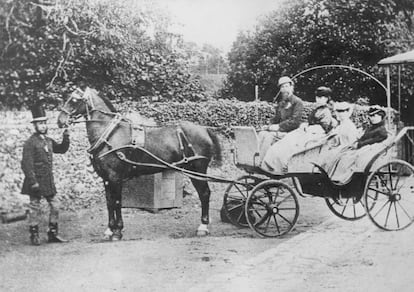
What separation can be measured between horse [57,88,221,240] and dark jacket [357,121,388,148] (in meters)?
1.19

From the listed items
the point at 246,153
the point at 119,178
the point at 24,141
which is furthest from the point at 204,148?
the point at 24,141

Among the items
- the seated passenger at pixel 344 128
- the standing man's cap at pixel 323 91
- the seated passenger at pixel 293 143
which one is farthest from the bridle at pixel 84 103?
the seated passenger at pixel 344 128

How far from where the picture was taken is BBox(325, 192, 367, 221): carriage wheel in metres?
5.12

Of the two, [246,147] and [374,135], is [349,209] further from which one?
[246,147]

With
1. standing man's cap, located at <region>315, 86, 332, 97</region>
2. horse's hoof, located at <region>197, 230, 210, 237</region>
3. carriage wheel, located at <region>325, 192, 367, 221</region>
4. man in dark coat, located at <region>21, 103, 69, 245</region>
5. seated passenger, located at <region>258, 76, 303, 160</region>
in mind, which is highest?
standing man's cap, located at <region>315, 86, 332, 97</region>

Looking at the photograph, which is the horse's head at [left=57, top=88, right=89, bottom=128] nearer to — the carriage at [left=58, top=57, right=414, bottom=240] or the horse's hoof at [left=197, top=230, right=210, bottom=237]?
the carriage at [left=58, top=57, right=414, bottom=240]

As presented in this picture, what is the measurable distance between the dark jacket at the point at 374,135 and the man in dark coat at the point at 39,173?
233 cm

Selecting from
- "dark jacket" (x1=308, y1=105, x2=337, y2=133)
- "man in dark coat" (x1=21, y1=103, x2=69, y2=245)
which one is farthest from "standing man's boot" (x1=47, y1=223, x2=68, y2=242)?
"dark jacket" (x1=308, y1=105, x2=337, y2=133)

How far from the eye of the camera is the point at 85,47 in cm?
416

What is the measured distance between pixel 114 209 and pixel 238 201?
110 cm

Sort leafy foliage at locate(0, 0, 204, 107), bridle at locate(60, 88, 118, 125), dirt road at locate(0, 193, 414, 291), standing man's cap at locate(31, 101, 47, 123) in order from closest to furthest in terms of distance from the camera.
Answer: dirt road at locate(0, 193, 414, 291) < leafy foliage at locate(0, 0, 204, 107) < standing man's cap at locate(31, 101, 47, 123) < bridle at locate(60, 88, 118, 125)

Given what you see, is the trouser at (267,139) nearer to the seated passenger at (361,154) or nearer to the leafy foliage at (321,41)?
the seated passenger at (361,154)

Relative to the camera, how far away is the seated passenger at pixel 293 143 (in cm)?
484

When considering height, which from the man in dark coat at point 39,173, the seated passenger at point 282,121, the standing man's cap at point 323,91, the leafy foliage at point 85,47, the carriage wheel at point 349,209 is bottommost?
the carriage wheel at point 349,209
